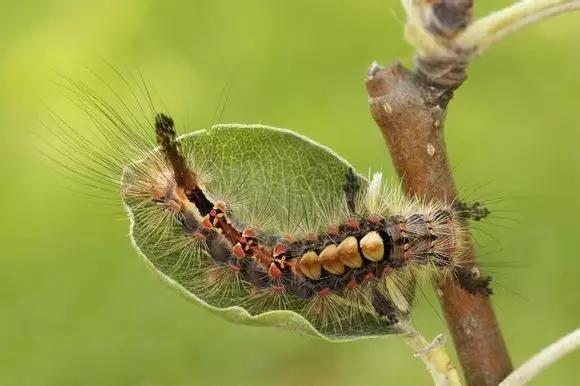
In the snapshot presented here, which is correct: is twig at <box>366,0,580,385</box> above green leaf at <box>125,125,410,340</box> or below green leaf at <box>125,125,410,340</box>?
below

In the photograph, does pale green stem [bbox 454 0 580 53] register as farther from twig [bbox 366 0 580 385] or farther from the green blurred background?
the green blurred background

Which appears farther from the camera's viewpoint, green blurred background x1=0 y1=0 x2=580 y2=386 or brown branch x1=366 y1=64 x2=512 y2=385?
green blurred background x1=0 y1=0 x2=580 y2=386

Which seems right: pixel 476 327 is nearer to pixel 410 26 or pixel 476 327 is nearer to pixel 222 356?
pixel 410 26

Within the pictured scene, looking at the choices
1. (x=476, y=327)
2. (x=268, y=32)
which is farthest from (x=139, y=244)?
(x=268, y=32)

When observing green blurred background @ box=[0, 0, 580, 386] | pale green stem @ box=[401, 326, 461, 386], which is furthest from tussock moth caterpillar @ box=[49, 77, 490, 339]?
green blurred background @ box=[0, 0, 580, 386]

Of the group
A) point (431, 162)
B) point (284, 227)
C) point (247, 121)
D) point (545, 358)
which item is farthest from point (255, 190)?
point (247, 121)

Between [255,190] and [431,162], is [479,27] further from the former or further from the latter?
[255,190]
